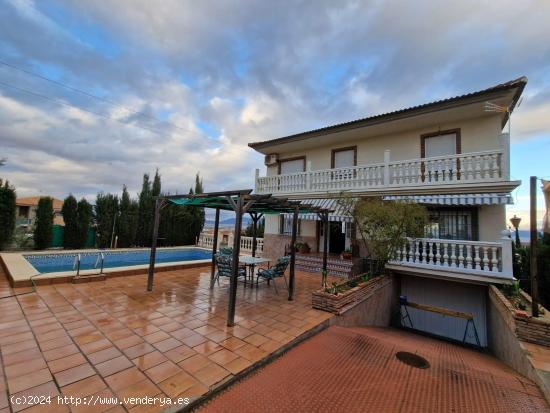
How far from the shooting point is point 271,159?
2191 cm

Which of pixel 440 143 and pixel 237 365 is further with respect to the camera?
pixel 440 143

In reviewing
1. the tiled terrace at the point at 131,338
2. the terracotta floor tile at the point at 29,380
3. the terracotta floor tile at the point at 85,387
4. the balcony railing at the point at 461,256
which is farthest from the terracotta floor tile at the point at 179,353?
the balcony railing at the point at 461,256

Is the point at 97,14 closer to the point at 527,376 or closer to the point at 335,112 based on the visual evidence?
the point at 335,112

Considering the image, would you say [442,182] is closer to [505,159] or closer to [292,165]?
[505,159]

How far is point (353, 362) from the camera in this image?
5.92 metres

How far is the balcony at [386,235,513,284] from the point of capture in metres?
10.6

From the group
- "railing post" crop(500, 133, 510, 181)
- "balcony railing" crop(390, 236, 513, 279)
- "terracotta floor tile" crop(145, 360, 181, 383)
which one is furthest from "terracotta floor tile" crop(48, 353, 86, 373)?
"railing post" crop(500, 133, 510, 181)

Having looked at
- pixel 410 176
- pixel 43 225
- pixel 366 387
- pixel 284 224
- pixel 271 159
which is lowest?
pixel 366 387

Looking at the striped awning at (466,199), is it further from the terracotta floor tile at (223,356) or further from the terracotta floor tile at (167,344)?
the terracotta floor tile at (167,344)

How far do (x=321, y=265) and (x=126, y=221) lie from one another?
20108mm

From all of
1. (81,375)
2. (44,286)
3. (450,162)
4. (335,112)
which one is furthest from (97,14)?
(450,162)

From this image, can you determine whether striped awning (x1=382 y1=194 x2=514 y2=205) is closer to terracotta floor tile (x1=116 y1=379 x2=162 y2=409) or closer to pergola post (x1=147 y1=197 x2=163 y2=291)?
pergola post (x1=147 y1=197 x2=163 y2=291)

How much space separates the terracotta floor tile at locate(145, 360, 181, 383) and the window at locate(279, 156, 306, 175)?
17.6 metres

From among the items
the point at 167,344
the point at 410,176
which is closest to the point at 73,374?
the point at 167,344
